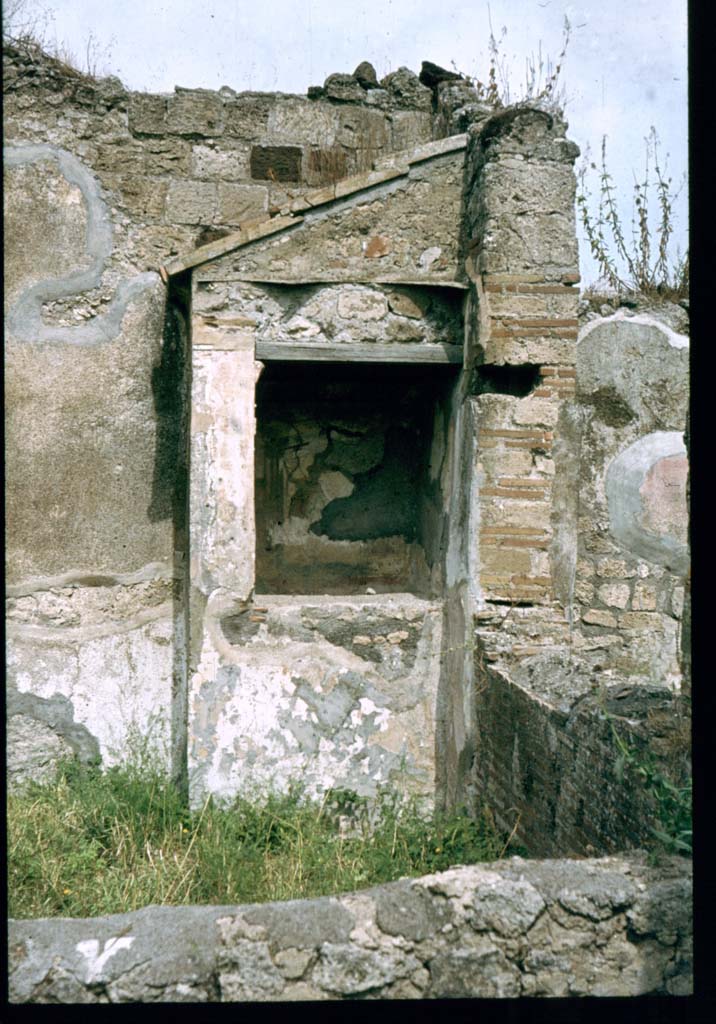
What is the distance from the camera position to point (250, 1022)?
234cm

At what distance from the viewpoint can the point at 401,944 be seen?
8.29 feet

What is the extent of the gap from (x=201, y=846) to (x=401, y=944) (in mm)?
2041

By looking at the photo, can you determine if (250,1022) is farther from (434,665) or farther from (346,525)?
(346,525)

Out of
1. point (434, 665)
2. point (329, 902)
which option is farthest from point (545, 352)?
point (329, 902)

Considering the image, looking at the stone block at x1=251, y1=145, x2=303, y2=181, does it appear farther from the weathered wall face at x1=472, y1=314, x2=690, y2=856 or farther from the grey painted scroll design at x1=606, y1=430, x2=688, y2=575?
the grey painted scroll design at x1=606, y1=430, x2=688, y2=575

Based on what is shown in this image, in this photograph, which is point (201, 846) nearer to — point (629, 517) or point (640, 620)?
point (640, 620)

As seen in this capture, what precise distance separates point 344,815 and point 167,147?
3.98m

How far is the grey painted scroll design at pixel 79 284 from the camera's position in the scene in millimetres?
5598

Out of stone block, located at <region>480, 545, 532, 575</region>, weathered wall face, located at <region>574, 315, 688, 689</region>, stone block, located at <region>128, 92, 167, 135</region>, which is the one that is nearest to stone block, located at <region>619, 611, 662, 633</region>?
weathered wall face, located at <region>574, 315, 688, 689</region>

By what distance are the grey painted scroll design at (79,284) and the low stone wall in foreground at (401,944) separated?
3.80m

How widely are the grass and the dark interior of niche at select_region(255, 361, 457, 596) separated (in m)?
1.43

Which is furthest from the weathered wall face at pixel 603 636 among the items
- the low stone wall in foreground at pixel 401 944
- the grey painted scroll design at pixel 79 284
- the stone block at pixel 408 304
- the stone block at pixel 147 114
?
the stone block at pixel 147 114

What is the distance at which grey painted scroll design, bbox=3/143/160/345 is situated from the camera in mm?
5598

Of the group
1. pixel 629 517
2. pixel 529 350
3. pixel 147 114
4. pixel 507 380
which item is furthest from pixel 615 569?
pixel 147 114
